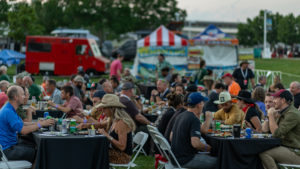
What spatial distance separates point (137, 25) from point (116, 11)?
15.7ft

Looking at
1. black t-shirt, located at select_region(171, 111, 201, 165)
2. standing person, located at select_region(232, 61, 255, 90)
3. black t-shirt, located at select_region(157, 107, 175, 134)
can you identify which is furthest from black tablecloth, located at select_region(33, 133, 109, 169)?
standing person, located at select_region(232, 61, 255, 90)

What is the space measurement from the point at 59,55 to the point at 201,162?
83.7 ft

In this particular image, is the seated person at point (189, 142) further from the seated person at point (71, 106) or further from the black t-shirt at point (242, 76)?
the black t-shirt at point (242, 76)

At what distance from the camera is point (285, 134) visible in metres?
7.13

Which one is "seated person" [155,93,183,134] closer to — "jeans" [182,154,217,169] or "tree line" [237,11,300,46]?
"jeans" [182,154,217,169]

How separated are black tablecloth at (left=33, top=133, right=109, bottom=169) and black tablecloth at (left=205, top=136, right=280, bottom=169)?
146cm

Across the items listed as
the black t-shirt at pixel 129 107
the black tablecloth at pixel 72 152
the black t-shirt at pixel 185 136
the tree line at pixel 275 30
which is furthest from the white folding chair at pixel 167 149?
the tree line at pixel 275 30

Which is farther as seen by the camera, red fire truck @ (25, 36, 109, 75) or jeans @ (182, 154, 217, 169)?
red fire truck @ (25, 36, 109, 75)

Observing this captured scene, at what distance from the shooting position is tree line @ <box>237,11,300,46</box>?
70812 millimetres

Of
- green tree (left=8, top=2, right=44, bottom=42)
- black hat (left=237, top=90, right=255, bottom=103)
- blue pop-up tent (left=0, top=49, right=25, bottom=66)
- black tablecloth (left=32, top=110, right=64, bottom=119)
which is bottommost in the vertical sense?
black tablecloth (left=32, top=110, right=64, bottom=119)

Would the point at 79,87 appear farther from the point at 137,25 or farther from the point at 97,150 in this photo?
the point at 137,25

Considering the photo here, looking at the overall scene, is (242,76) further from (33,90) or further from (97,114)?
(97,114)

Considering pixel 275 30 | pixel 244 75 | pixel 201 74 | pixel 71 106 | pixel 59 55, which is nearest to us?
pixel 71 106

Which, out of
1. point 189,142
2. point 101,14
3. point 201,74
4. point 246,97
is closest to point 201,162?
Result: point 189,142
